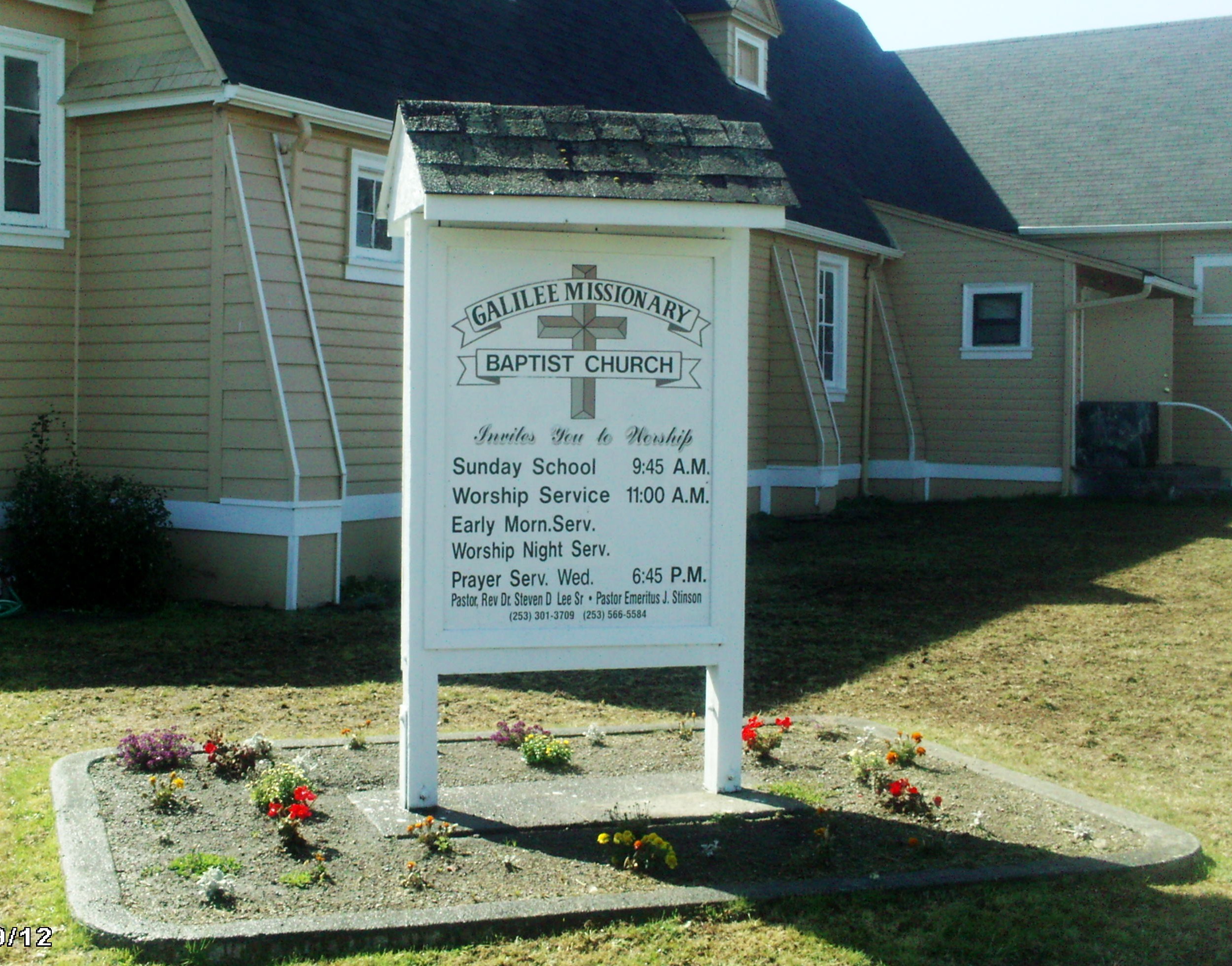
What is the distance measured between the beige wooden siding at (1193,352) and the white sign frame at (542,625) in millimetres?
17958

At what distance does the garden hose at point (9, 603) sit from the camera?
32.3ft

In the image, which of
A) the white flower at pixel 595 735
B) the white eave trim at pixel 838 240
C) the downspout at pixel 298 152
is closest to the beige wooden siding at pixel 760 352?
the white eave trim at pixel 838 240

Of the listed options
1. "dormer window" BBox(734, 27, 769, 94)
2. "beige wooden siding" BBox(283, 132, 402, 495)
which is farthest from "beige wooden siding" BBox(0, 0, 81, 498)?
"dormer window" BBox(734, 27, 769, 94)

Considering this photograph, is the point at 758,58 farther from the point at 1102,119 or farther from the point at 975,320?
the point at 1102,119

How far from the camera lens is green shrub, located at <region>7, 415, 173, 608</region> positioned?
9.87 meters

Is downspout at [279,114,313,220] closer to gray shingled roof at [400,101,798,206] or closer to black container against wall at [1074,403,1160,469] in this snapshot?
gray shingled roof at [400,101,798,206]

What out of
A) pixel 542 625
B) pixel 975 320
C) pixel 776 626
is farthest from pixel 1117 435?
pixel 542 625

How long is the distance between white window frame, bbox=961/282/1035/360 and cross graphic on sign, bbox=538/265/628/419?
1609 centimetres

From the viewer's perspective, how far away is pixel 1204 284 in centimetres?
2123

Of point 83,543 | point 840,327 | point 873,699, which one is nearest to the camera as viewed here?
point 873,699

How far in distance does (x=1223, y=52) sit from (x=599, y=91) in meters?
13.5

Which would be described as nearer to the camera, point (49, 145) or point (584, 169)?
point (584, 169)

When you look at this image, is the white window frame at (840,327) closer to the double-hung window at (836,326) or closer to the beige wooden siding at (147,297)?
the double-hung window at (836,326)

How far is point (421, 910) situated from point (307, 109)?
7.89 meters
